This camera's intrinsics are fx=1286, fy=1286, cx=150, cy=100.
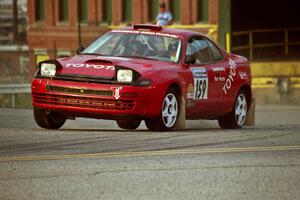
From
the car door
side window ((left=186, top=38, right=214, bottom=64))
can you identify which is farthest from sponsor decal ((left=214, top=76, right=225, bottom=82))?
side window ((left=186, top=38, right=214, bottom=64))

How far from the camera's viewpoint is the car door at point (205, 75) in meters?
17.2

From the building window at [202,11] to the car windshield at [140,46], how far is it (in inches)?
862

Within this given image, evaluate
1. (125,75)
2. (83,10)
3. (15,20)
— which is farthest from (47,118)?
(15,20)

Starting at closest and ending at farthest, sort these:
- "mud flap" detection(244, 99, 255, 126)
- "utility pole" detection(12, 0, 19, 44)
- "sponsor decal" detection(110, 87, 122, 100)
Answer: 1. "sponsor decal" detection(110, 87, 122, 100)
2. "mud flap" detection(244, 99, 255, 126)
3. "utility pole" detection(12, 0, 19, 44)

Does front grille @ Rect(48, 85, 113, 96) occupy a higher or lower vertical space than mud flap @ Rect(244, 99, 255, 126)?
higher

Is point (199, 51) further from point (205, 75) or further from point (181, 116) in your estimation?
point (181, 116)

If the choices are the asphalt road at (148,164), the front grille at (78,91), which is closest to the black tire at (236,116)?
the asphalt road at (148,164)

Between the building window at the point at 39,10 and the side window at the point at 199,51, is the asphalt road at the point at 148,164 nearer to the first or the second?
the side window at the point at 199,51

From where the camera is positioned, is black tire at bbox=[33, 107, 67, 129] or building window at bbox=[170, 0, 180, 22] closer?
black tire at bbox=[33, 107, 67, 129]

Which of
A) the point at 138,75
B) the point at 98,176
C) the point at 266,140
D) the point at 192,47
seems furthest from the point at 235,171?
the point at 192,47

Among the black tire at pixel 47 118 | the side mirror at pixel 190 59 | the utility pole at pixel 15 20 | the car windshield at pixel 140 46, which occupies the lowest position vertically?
the utility pole at pixel 15 20

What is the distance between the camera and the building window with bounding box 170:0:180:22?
39562 millimetres

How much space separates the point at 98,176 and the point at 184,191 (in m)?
1.10

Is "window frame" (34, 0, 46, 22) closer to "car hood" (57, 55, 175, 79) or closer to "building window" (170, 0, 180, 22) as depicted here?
"building window" (170, 0, 180, 22)
